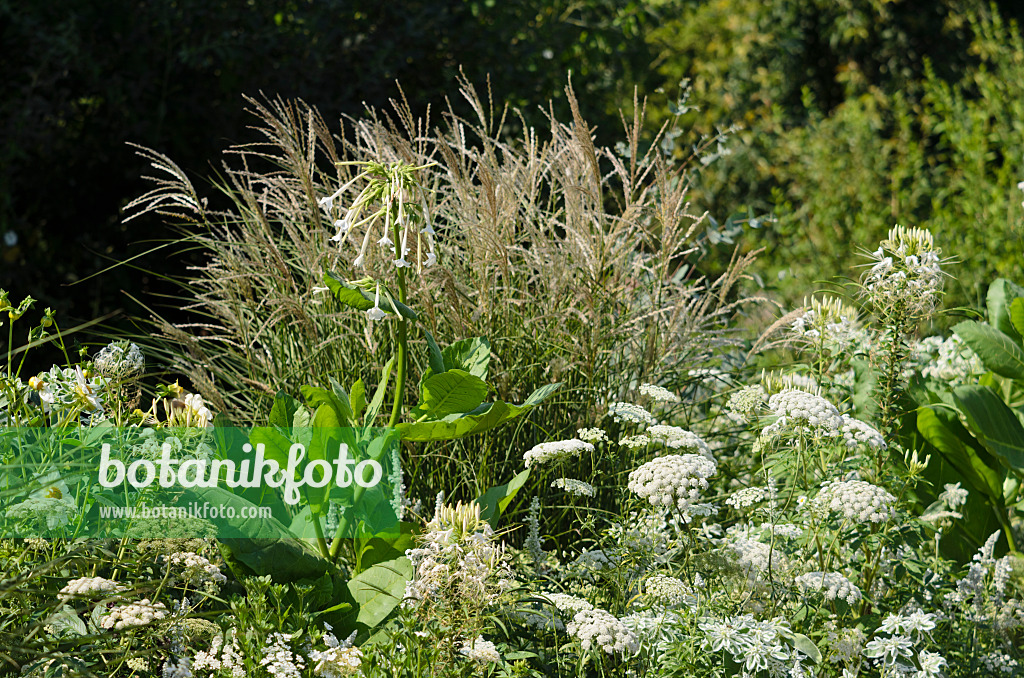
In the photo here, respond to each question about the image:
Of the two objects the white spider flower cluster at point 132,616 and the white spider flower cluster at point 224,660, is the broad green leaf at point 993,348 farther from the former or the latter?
the white spider flower cluster at point 132,616

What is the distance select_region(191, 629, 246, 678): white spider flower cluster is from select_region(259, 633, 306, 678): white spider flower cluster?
1.6 inches

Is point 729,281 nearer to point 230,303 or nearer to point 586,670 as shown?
point 586,670

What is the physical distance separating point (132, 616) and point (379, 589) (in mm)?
556

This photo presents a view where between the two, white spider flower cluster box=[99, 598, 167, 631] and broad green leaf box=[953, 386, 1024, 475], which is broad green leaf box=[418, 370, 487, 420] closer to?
white spider flower cluster box=[99, 598, 167, 631]

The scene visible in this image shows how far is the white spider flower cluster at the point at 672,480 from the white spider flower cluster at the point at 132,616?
34.3 inches

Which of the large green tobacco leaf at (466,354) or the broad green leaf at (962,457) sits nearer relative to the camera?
the large green tobacco leaf at (466,354)

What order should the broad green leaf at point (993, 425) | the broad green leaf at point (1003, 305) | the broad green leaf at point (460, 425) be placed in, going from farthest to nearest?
the broad green leaf at point (1003, 305) < the broad green leaf at point (993, 425) < the broad green leaf at point (460, 425)

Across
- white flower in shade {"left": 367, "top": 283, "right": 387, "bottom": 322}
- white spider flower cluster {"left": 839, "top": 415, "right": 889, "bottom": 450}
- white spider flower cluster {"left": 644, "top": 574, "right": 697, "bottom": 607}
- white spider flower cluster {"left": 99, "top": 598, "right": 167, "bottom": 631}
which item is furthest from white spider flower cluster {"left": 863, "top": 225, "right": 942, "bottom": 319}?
white spider flower cluster {"left": 99, "top": 598, "right": 167, "bottom": 631}

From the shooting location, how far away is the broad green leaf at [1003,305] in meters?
2.85

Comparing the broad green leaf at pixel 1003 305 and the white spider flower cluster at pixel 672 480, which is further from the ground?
the white spider flower cluster at pixel 672 480

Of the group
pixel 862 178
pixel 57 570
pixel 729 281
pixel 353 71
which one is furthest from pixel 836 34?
pixel 57 570

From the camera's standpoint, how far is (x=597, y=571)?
77.5 inches

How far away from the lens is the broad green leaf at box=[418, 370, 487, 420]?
1.98m

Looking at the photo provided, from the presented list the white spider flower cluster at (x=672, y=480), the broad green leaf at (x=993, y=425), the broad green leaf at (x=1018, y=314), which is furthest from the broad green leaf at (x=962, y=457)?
the white spider flower cluster at (x=672, y=480)
